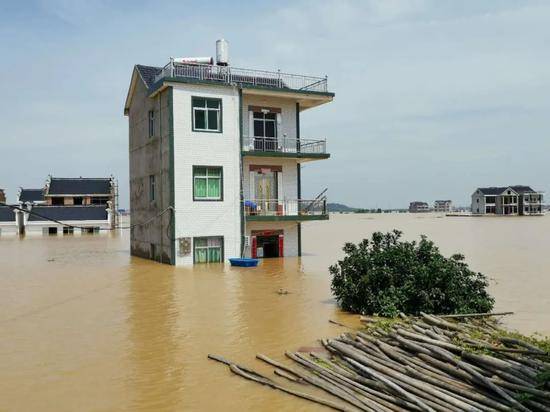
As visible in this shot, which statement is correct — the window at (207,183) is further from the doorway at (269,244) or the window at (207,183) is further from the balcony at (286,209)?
the doorway at (269,244)

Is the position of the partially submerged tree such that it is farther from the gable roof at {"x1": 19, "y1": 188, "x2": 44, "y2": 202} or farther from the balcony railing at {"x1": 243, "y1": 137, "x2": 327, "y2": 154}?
the gable roof at {"x1": 19, "y1": 188, "x2": 44, "y2": 202}

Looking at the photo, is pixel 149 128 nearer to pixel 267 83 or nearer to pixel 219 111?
pixel 219 111

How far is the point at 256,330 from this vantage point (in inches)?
519

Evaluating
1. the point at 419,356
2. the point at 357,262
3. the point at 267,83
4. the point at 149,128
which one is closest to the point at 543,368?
the point at 419,356

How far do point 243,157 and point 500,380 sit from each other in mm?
21233

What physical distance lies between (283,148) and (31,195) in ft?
199

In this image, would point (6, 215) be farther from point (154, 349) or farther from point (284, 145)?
point (154, 349)

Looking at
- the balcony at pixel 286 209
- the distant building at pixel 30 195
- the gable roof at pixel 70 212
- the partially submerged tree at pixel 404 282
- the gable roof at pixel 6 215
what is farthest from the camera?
the distant building at pixel 30 195

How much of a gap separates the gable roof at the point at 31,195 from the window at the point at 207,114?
57.8 metres

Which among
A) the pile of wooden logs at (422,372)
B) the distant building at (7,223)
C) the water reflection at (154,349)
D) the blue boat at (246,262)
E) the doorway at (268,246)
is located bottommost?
the water reflection at (154,349)

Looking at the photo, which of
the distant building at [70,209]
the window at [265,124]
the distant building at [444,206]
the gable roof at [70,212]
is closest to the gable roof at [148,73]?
the window at [265,124]

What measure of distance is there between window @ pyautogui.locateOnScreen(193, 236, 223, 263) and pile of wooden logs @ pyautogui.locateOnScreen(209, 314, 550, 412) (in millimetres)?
16351

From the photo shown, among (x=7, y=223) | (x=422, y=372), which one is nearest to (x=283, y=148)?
(x=422, y=372)

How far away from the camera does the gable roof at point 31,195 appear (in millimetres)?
76750
